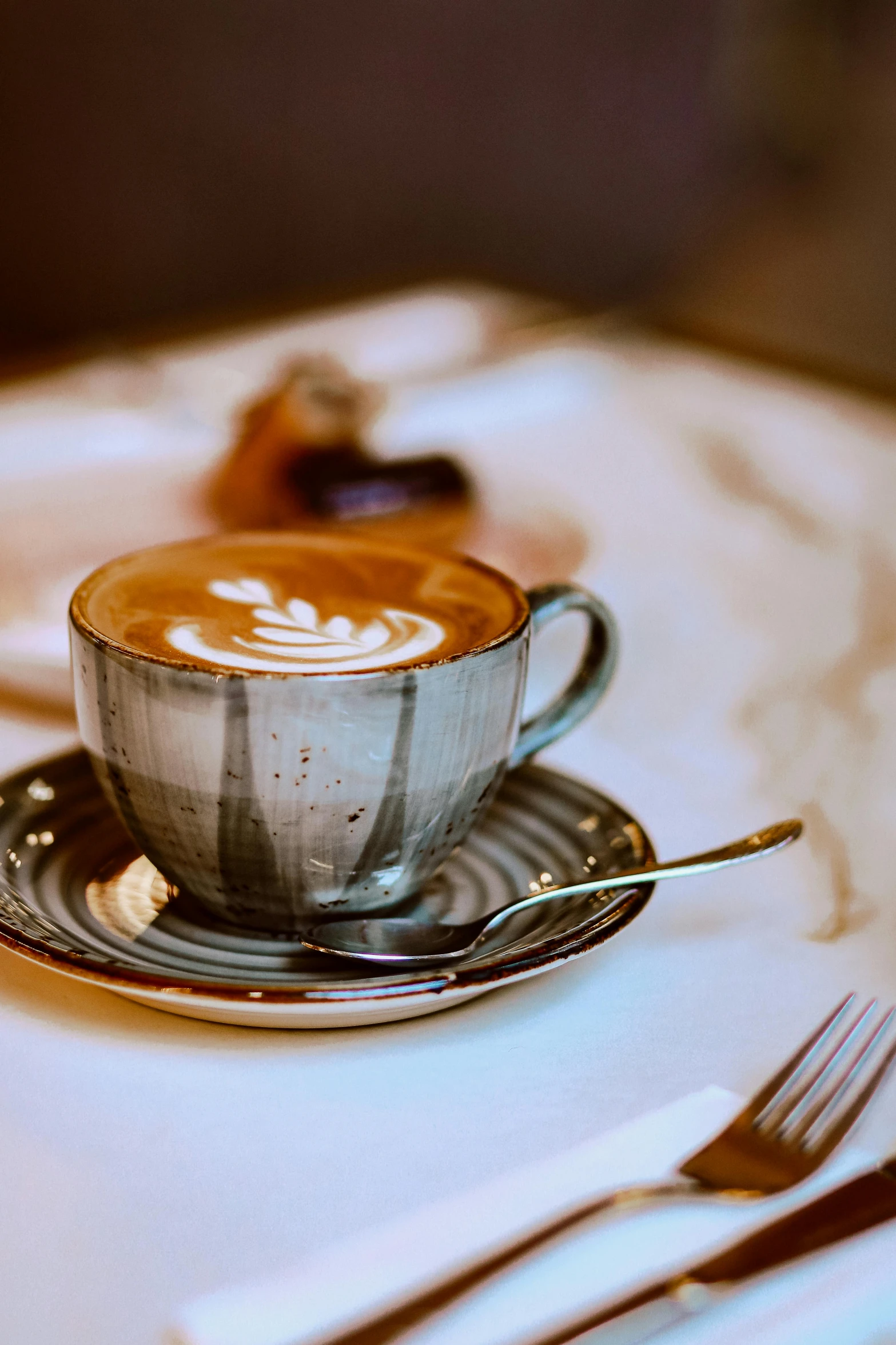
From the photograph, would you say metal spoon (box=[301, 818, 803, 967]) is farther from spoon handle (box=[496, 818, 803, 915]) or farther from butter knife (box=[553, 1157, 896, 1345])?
butter knife (box=[553, 1157, 896, 1345])

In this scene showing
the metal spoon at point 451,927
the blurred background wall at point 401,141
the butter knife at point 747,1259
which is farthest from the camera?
the blurred background wall at point 401,141

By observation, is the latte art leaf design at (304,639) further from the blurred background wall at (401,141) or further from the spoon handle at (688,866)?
the blurred background wall at (401,141)

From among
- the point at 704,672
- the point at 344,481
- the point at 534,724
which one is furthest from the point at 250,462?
the point at 534,724

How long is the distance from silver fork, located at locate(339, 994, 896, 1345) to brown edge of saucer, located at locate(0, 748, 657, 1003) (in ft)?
0.22

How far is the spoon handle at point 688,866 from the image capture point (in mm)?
418

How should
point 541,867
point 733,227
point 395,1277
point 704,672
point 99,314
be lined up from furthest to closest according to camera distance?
point 733,227
point 99,314
point 704,672
point 541,867
point 395,1277

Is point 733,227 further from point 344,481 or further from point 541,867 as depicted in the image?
point 541,867

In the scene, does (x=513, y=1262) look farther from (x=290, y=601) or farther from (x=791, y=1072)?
(x=290, y=601)

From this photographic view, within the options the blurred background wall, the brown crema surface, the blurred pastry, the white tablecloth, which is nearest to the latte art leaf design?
the brown crema surface

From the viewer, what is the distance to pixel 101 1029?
391mm

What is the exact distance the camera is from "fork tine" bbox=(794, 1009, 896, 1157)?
0.35 metres

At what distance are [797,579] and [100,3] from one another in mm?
1795

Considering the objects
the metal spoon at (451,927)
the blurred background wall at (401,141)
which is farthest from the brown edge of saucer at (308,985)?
the blurred background wall at (401,141)

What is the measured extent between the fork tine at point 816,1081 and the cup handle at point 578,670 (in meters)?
0.14
